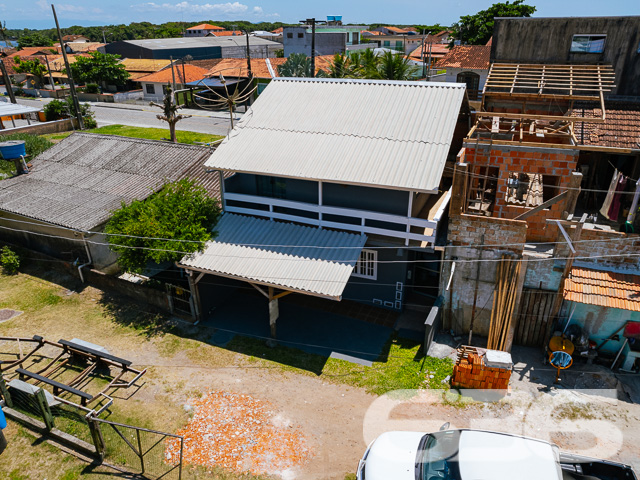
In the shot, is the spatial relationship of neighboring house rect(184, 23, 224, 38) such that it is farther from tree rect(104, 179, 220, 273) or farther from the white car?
the white car

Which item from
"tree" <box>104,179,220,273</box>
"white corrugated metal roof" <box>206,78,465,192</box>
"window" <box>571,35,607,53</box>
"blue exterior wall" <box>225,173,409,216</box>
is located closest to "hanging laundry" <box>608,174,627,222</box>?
"white corrugated metal roof" <box>206,78,465,192</box>

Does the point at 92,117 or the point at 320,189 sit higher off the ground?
the point at 320,189

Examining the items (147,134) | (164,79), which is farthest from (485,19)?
(147,134)

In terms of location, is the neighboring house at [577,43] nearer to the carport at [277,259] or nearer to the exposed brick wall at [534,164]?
the exposed brick wall at [534,164]

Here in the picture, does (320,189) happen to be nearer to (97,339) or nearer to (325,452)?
(325,452)

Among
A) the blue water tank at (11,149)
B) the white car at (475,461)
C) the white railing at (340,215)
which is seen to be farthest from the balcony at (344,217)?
the blue water tank at (11,149)

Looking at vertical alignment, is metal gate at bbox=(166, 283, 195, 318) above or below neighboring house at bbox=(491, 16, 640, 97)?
below

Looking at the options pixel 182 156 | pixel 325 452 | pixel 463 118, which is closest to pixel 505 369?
pixel 325 452
